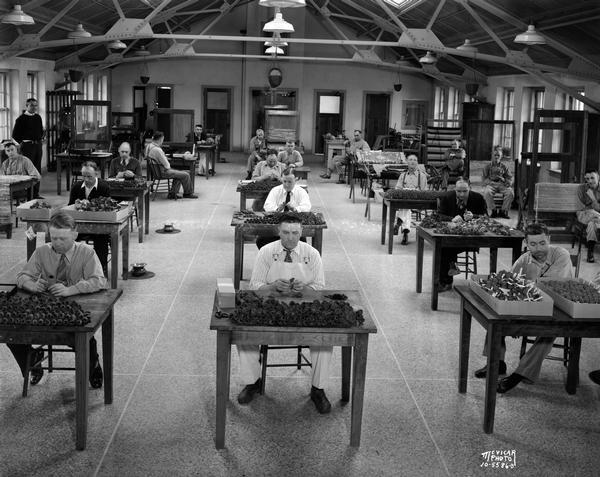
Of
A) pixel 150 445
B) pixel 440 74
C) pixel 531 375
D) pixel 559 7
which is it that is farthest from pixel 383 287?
pixel 440 74

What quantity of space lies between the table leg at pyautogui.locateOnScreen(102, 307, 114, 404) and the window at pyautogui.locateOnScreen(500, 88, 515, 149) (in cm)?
1620

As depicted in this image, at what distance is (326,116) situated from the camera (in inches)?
1147

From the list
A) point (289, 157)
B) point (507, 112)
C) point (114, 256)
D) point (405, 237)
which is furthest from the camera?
point (507, 112)

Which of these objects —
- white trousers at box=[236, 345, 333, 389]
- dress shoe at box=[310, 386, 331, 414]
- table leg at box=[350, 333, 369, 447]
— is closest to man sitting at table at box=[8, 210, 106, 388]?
white trousers at box=[236, 345, 333, 389]

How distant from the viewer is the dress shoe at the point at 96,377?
5.75 m

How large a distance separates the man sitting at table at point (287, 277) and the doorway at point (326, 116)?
910 inches

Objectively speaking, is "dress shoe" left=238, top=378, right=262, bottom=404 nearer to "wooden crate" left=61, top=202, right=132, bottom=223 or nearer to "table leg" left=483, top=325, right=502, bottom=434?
"table leg" left=483, top=325, right=502, bottom=434

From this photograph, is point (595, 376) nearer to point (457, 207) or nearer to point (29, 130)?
point (457, 207)

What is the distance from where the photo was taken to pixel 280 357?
21.9 feet

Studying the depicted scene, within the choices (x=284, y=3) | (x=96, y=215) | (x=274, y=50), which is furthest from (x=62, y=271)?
(x=274, y=50)

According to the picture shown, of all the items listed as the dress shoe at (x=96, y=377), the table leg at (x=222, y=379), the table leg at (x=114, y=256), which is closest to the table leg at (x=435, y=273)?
the table leg at (x=114, y=256)

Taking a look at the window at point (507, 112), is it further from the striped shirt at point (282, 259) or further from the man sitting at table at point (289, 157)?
the striped shirt at point (282, 259)

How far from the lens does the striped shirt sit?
598 cm

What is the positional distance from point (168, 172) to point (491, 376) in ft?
38.6
